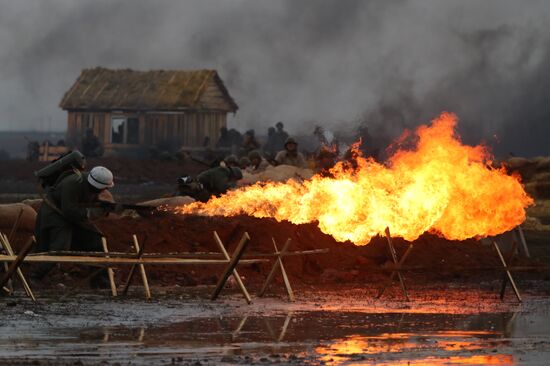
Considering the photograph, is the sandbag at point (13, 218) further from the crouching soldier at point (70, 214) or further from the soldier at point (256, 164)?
the soldier at point (256, 164)

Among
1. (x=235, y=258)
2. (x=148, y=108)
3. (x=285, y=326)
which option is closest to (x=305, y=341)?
(x=285, y=326)

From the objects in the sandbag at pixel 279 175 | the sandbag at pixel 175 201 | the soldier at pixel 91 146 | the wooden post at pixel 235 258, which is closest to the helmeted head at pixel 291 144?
the sandbag at pixel 279 175

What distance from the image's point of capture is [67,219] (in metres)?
17.6

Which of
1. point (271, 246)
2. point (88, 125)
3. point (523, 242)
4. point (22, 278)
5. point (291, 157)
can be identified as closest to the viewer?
point (22, 278)

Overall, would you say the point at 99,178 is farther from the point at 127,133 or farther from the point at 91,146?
the point at 127,133

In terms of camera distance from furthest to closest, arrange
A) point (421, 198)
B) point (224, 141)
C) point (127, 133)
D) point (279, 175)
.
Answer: point (127, 133)
point (224, 141)
point (279, 175)
point (421, 198)

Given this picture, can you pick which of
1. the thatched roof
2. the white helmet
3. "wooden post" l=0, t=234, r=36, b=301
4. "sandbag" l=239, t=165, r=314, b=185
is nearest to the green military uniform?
the white helmet

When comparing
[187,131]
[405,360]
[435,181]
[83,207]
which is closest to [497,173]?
[435,181]

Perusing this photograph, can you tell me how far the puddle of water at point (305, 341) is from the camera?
11.6 meters

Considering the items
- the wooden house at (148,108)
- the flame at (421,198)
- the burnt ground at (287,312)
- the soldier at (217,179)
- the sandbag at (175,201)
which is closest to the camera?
the burnt ground at (287,312)

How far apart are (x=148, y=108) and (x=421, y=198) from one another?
40.6 m

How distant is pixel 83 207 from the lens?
1761 centimetres

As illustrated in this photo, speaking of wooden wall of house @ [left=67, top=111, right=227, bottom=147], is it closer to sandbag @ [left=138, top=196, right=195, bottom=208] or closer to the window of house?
the window of house

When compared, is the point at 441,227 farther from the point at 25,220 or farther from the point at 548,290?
the point at 25,220
